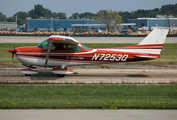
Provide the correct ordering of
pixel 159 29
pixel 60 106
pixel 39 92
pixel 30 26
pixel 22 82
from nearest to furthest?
1. pixel 60 106
2. pixel 39 92
3. pixel 22 82
4. pixel 159 29
5. pixel 30 26

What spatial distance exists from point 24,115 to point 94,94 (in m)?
3.96

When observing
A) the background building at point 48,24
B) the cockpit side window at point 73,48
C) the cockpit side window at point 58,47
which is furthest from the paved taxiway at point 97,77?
the background building at point 48,24

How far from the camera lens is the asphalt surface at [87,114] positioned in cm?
758

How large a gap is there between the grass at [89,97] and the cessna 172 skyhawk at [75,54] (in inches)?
148

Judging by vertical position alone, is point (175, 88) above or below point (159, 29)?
below

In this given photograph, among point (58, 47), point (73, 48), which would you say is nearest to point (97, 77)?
point (73, 48)

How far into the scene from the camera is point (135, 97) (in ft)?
33.8

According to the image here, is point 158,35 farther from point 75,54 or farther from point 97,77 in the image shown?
point 75,54

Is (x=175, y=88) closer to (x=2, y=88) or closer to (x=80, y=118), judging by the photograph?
(x=80, y=118)

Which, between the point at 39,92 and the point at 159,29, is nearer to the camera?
the point at 39,92

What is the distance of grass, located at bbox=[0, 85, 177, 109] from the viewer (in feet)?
28.9

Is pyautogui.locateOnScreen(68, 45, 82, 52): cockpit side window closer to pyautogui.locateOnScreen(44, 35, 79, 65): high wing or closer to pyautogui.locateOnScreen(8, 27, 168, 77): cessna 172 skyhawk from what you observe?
pyautogui.locateOnScreen(8, 27, 168, 77): cessna 172 skyhawk

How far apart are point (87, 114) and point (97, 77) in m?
7.49

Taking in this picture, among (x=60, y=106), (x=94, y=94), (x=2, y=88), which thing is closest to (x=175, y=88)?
(x=94, y=94)
